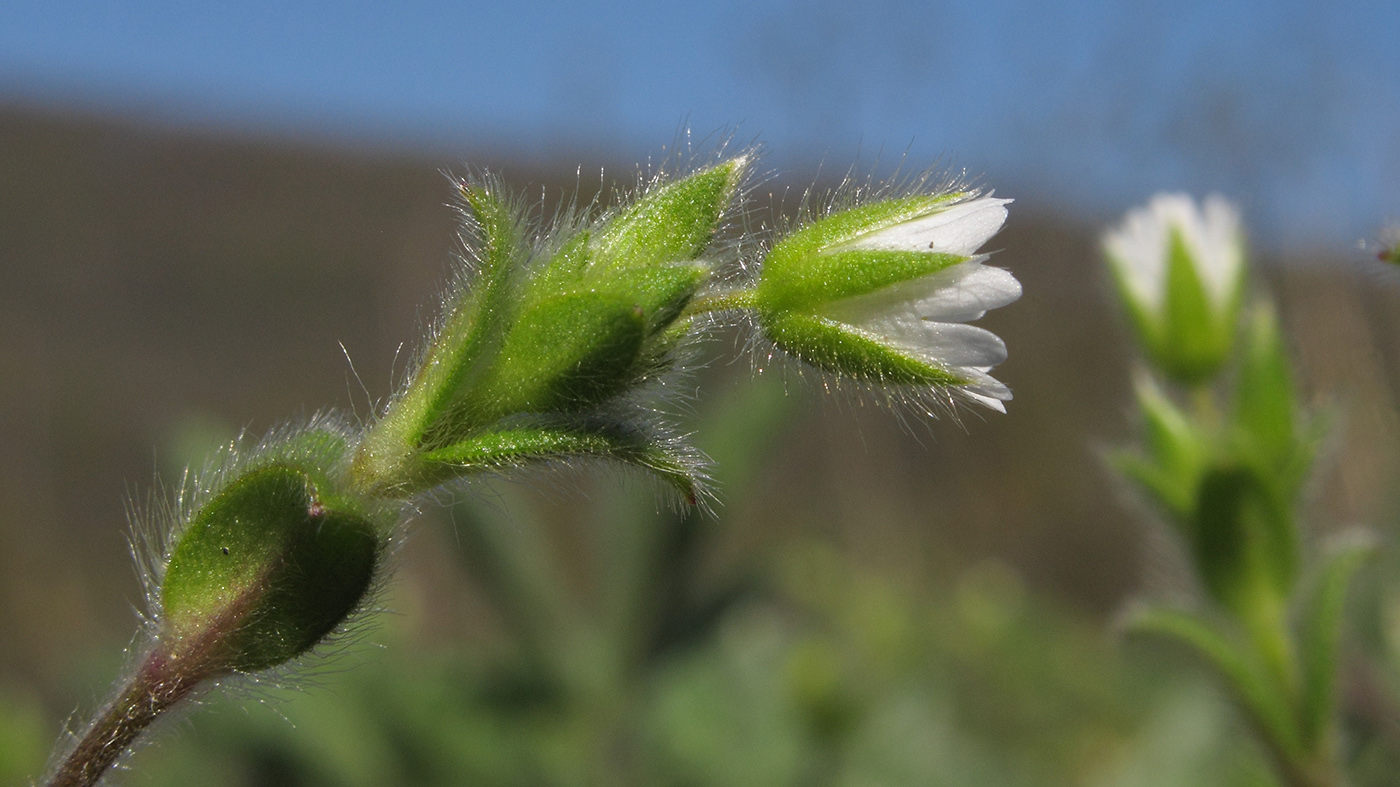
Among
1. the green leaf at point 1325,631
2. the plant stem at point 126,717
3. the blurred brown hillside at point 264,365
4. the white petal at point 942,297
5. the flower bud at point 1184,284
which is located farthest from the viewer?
the blurred brown hillside at point 264,365

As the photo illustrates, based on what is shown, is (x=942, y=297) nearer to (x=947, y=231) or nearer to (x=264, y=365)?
(x=947, y=231)

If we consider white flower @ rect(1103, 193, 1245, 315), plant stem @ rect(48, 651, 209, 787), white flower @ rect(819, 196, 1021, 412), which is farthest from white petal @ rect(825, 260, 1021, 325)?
white flower @ rect(1103, 193, 1245, 315)

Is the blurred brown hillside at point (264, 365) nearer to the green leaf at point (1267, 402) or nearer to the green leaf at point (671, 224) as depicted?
the green leaf at point (1267, 402)

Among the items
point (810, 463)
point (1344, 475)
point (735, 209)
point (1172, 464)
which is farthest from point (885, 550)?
point (735, 209)

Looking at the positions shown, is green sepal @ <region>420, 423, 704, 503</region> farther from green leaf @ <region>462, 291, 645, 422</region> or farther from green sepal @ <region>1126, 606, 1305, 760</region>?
green sepal @ <region>1126, 606, 1305, 760</region>

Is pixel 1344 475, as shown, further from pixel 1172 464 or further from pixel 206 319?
A: pixel 206 319

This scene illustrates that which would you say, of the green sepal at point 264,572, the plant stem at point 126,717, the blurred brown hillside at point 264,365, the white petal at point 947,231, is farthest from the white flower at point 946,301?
the blurred brown hillside at point 264,365

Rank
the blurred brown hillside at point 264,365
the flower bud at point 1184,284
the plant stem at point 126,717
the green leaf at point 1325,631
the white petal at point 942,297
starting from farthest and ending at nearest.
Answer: the blurred brown hillside at point 264,365 < the flower bud at point 1184,284 < the green leaf at point 1325,631 < the white petal at point 942,297 < the plant stem at point 126,717
